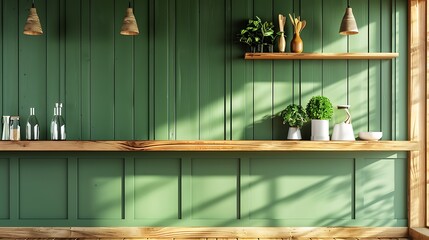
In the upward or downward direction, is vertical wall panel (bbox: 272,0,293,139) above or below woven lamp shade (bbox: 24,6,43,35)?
below

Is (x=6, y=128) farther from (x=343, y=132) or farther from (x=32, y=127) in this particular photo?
(x=343, y=132)

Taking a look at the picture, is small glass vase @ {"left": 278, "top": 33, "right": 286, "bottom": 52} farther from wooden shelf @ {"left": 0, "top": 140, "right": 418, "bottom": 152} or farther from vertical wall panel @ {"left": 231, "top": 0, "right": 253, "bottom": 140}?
wooden shelf @ {"left": 0, "top": 140, "right": 418, "bottom": 152}

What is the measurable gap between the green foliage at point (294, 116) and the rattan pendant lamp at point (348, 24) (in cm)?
74

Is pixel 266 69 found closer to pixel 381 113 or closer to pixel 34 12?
pixel 381 113

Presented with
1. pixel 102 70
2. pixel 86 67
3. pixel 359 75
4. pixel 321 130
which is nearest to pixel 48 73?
pixel 86 67

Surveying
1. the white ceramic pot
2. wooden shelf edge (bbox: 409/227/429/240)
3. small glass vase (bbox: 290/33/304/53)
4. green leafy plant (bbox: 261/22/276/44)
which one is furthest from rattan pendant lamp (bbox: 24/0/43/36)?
wooden shelf edge (bbox: 409/227/429/240)

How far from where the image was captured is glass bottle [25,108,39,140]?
4.75 meters

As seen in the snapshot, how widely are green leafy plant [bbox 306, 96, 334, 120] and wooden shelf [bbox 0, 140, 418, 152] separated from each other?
24 centimetres

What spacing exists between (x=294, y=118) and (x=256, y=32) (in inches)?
32.1

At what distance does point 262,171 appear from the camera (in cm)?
486

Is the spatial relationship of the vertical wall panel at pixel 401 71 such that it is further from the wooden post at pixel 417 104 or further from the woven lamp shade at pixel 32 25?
the woven lamp shade at pixel 32 25

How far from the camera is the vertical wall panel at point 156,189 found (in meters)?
4.85

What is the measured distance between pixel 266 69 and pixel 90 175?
72.1 inches

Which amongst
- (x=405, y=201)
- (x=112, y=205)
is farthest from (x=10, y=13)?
(x=405, y=201)
